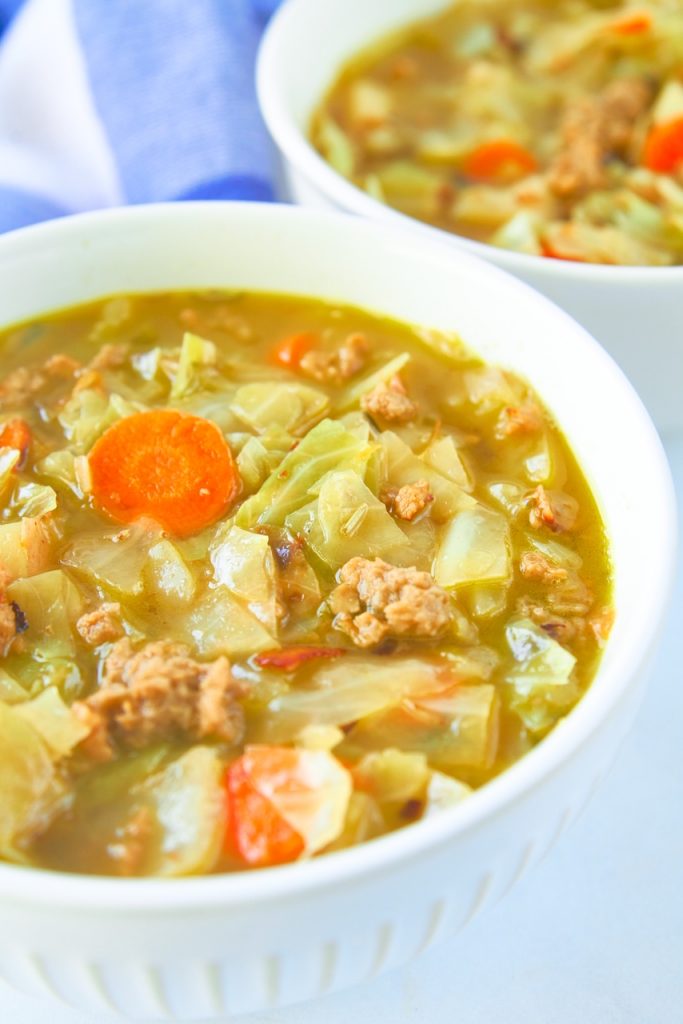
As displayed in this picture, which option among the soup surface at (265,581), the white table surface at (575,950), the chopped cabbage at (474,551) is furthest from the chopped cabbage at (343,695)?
the white table surface at (575,950)

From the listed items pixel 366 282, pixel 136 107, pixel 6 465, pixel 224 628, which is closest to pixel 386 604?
pixel 224 628

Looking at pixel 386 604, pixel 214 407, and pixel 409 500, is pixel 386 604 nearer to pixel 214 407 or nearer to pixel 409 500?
pixel 409 500

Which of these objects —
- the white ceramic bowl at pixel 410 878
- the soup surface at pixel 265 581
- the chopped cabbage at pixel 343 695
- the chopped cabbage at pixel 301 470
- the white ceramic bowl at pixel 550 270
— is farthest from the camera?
the white ceramic bowl at pixel 550 270

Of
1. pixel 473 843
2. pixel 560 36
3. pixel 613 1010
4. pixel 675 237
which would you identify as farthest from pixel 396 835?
pixel 560 36

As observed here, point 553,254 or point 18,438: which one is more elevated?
point 18,438

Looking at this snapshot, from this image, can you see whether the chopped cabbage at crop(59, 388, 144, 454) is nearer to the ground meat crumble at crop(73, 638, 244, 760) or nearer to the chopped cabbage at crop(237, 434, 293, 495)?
the chopped cabbage at crop(237, 434, 293, 495)

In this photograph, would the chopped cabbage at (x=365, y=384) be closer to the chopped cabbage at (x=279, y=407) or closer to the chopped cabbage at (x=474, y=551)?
the chopped cabbage at (x=279, y=407)
